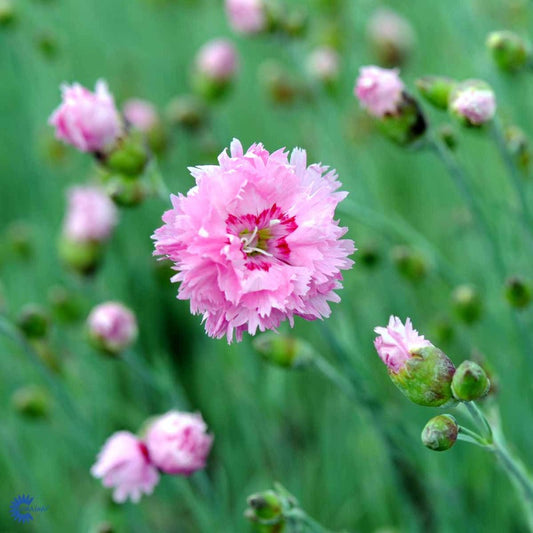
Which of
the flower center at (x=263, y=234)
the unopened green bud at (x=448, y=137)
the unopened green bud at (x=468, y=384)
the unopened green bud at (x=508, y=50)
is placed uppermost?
the unopened green bud at (x=508, y=50)

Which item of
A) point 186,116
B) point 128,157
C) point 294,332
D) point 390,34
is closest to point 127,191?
point 128,157

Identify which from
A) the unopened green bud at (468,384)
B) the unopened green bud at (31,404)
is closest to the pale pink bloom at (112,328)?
the unopened green bud at (31,404)

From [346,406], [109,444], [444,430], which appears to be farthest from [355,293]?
[444,430]

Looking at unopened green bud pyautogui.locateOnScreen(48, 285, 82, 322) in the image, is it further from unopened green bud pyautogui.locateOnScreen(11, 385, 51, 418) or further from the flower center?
the flower center

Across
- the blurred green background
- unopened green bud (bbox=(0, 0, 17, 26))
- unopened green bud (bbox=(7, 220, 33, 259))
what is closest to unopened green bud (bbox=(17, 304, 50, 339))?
the blurred green background

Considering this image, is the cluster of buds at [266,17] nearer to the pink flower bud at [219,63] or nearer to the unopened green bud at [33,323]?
the pink flower bud at [219,63]

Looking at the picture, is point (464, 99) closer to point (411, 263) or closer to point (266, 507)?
point (411, 263)
